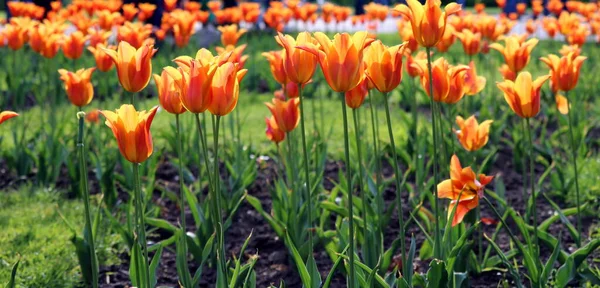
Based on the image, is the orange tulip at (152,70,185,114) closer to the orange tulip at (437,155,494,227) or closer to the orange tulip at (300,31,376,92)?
the orange tulip at (300,31,376,92)

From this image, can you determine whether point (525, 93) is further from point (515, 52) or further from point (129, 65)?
point (129, 65)

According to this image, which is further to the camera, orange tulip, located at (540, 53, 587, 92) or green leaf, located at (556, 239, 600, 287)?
orange tulip, located at (540, 53, 587, 92)

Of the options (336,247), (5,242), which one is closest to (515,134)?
(336,247)

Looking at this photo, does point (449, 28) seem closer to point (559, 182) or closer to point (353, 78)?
point (559, 182)

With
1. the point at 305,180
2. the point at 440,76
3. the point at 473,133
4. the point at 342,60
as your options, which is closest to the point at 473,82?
the point at 473,133

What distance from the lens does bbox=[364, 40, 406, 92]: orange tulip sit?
233 centimetres

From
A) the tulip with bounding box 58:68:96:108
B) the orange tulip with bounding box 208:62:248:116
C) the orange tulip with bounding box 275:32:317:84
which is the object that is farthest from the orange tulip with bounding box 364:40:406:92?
the tulip with bounding box 58:68:96:108

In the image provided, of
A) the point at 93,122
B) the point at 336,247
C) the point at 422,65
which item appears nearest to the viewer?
the point at 422,65

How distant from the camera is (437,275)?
2.43 metres

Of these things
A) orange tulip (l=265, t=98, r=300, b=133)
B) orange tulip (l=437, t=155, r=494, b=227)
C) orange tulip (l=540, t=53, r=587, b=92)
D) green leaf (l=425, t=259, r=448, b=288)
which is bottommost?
green leaf (l=425, t=259, r=448, b=288)

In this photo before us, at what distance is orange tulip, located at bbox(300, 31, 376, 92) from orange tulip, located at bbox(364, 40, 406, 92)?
0.68 ft

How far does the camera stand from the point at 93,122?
15.9 ft

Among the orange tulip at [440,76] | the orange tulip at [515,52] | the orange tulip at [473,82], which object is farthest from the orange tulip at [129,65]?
the orange tulip at [515,52]

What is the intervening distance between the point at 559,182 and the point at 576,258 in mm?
1466
